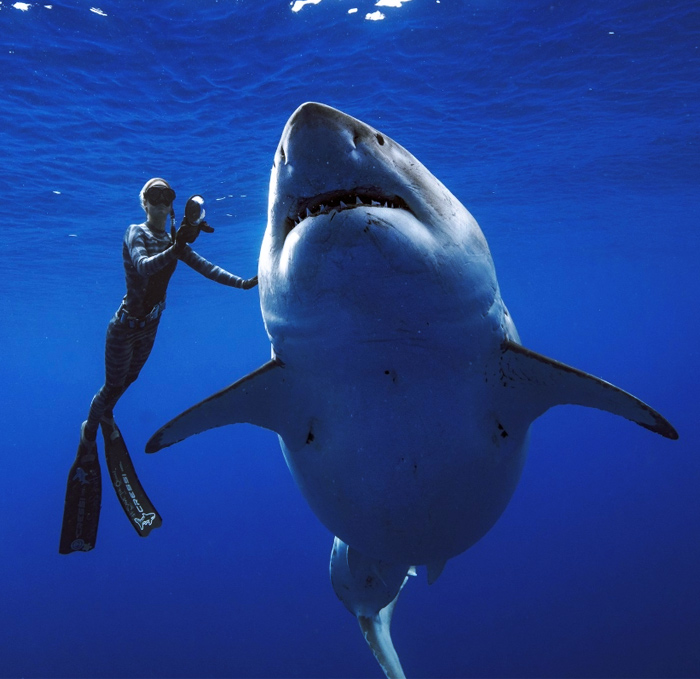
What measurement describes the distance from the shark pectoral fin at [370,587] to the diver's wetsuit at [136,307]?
3269 mm

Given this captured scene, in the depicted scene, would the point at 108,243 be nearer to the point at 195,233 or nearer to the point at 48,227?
the point at 48,227

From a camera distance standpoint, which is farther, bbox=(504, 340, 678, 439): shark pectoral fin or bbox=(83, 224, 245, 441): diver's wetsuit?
bbox=(83, 224, 245, 441): diver's wetsuit

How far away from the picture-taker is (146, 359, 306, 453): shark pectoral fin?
3.25 meters

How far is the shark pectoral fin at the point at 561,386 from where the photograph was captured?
306 cm

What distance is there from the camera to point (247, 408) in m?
3.54

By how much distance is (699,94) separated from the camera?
15.6 meters

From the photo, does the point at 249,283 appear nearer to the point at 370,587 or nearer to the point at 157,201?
the point at 157,201

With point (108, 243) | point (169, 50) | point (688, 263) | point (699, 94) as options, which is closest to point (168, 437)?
point (169, 50)

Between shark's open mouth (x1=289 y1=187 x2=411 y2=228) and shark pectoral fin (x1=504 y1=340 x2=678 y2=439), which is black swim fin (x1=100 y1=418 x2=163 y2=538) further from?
shark's open mouth (x1=289 y1=187 x2=411 y2=228)

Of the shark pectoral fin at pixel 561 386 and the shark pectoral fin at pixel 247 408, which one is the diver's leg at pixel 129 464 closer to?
the shark pectoral fin at pixel 247 408

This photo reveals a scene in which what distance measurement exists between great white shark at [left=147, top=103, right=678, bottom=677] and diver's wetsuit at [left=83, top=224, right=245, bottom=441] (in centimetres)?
246

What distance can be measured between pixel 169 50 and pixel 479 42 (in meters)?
6.87

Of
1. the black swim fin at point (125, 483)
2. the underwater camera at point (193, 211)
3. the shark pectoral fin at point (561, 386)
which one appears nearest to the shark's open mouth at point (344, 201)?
the shark pectoral fin at point (561, 386)

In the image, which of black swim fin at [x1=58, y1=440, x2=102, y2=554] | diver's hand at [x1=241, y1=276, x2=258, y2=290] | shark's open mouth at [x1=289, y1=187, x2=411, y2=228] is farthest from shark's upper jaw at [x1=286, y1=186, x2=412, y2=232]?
black swim fin at [x1=58, y1=440, x2=102, y2=554]
